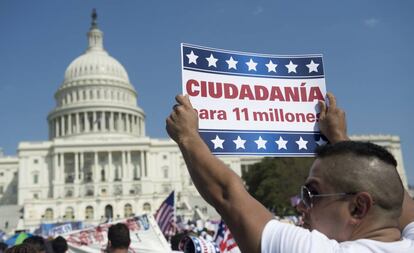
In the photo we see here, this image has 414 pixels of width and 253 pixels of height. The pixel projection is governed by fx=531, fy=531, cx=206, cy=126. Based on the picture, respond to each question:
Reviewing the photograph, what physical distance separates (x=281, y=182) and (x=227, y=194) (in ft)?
175

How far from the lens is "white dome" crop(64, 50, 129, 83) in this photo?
4296 inches

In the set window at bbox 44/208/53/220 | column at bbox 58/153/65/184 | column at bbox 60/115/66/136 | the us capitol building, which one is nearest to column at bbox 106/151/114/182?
the us capitol building

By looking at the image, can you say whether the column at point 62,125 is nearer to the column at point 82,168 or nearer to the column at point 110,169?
the column at point 82,168

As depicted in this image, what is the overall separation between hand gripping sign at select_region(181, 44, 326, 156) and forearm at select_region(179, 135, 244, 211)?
1406mm

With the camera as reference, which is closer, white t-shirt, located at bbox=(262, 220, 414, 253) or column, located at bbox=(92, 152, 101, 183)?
white t-shirt, located at bbox=(262, 220, 414, 253)

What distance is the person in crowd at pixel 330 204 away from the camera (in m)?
2.08

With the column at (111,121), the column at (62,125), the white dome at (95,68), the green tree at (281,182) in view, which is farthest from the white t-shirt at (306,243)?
the white dome at (95,68)

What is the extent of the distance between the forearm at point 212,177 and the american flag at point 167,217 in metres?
13.3

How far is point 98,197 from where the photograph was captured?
7875 centimetres

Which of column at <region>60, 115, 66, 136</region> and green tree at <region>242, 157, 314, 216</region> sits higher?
column at <region>60, 115, 66, 136</region>

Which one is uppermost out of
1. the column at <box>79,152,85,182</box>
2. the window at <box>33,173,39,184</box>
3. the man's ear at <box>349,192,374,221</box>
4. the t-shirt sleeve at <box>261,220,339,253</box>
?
the column at <box>79,152,85,182</box>

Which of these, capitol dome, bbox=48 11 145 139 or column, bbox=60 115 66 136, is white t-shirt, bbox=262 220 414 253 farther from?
column, bbox=60 115 66 136

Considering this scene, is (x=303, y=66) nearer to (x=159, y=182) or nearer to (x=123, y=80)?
(x=159, y=182)

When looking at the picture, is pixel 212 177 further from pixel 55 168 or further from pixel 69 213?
pixel 55 168
